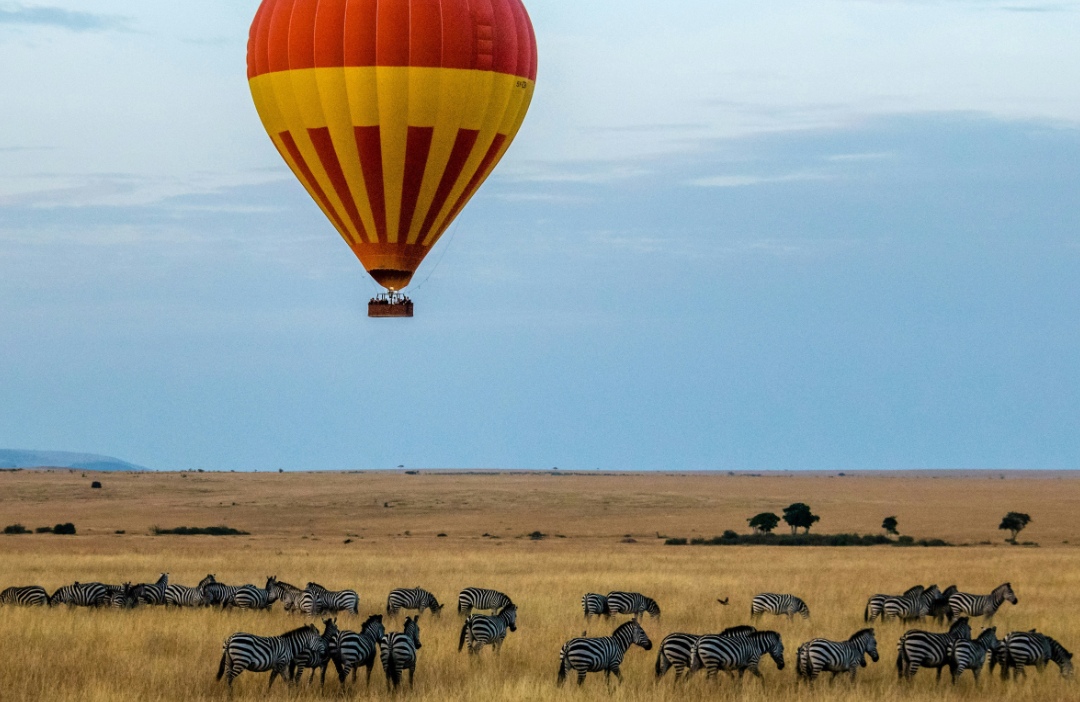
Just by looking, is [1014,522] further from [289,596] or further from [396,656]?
[396,656]

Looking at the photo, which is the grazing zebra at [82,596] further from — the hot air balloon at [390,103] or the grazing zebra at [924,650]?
the grazing zebra at [924,650]

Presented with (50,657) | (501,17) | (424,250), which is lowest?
(50,657)

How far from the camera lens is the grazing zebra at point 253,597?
24844 mm

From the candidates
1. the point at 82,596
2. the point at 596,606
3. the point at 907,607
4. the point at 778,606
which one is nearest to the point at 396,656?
the point at 596,606

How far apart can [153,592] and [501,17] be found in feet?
48.9

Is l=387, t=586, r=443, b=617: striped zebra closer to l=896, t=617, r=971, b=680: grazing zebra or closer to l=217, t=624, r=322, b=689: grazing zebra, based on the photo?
l=217, t=624, r=322, b=689: grazing zebra

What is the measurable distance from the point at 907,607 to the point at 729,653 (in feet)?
28.5

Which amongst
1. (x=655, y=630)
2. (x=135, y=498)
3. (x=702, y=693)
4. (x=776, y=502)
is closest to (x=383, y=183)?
(x=655, y=630)

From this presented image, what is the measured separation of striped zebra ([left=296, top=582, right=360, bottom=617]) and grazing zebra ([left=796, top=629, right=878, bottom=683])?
365 inches

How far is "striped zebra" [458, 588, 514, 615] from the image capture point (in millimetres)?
24891

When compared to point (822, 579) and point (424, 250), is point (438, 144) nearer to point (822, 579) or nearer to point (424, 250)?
point (424, 250)

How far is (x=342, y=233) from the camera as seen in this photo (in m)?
31.6

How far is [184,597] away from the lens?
25.1 m

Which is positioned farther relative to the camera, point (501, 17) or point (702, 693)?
point (501, 17)
